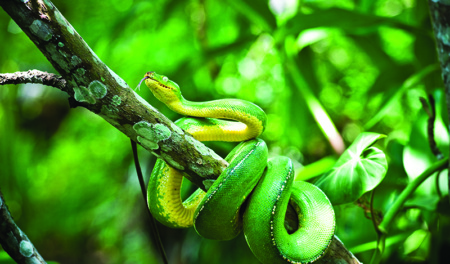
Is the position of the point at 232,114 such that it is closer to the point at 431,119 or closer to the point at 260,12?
the point at 431,119

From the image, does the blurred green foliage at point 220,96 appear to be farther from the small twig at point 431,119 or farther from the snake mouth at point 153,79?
the snake mouth at point 153,79

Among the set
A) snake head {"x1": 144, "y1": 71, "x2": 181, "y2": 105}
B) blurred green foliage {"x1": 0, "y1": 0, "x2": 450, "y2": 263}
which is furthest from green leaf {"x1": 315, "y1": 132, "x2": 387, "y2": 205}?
snake head {"x1": 144, "y1": 71, "x2": 181, "y2": 105}

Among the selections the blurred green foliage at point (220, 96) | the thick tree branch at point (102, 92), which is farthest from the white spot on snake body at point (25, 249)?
the blurred green foliage at point (220, 96)

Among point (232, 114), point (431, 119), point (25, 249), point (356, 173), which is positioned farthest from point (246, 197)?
point (431, 119)

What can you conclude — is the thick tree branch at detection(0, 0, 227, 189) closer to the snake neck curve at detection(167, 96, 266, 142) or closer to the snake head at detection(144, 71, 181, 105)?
the snake neck curve at detection(167, 96, 266, 142)

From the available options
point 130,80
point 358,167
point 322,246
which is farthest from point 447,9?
point 130,80

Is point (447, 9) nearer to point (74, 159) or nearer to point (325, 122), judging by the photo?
point (325, 122)
